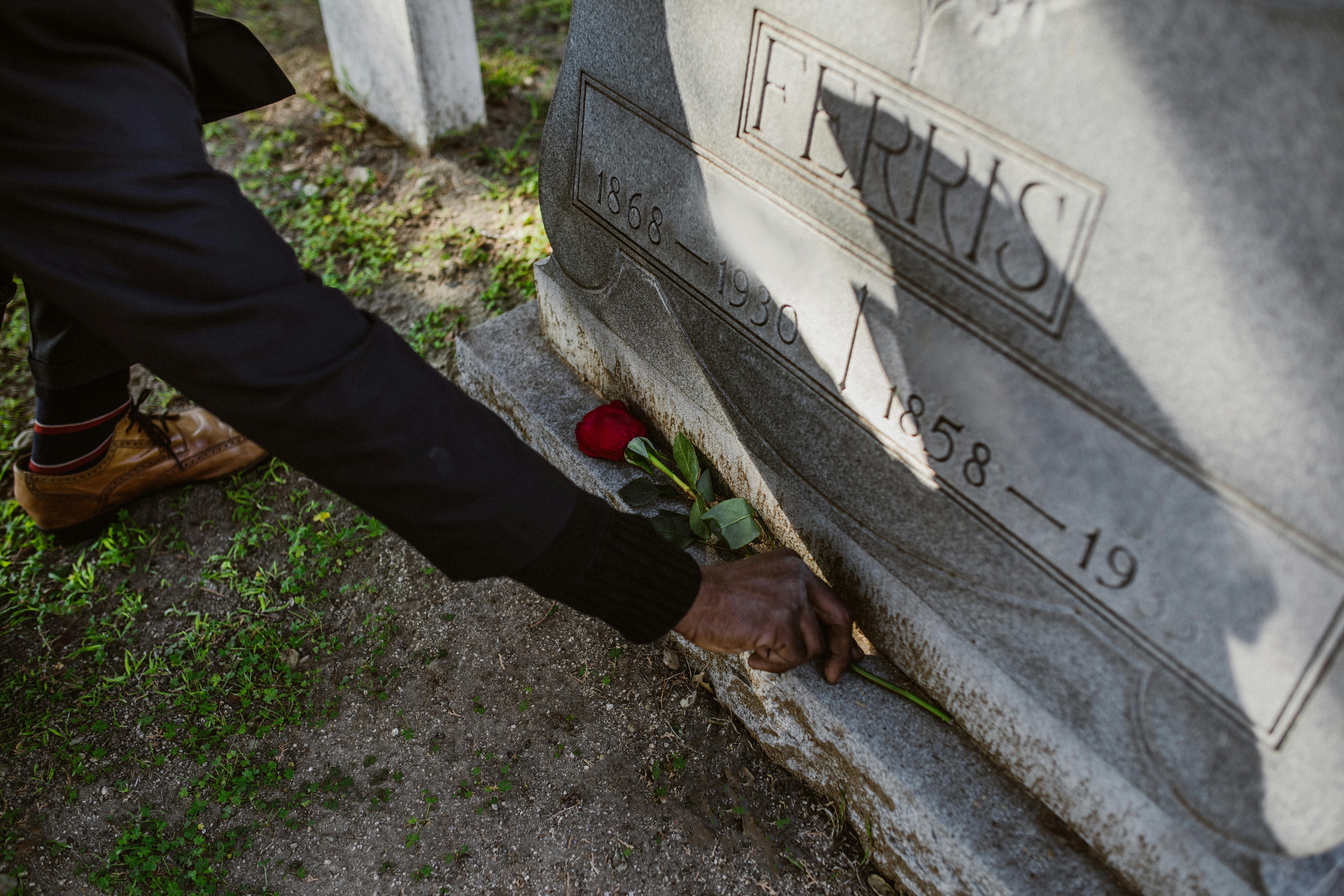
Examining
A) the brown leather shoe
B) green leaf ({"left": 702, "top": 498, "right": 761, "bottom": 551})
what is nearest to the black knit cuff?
green leaf ({"left": 702, "top": 498, "right": 761, "bottom": 551})

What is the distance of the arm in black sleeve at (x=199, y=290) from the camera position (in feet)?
3.97

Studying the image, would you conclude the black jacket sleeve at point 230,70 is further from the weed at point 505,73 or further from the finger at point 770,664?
the weed at point 505,73

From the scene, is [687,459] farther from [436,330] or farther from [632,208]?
[436,330]

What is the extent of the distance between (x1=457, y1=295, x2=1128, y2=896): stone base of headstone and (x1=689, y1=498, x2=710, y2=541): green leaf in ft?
0.20

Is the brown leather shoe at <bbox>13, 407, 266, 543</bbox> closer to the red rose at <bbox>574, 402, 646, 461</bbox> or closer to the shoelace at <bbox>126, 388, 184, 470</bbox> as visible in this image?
the shoelace at <bbox>126, 388, 184, 470</bbox>

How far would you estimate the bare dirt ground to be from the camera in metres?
1.92

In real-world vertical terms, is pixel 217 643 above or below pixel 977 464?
below

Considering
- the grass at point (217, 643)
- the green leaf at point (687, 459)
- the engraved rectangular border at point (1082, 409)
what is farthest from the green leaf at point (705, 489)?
the grass at point (217, 643)

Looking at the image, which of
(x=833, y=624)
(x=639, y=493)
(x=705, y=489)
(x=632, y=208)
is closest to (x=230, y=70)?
(x=632, y=208)

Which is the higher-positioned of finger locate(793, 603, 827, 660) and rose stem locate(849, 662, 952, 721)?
finger locate(793, 603, 827, 660)

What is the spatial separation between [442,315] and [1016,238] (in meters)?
2.30

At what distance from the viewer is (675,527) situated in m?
2.08

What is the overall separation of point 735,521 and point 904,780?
630mm

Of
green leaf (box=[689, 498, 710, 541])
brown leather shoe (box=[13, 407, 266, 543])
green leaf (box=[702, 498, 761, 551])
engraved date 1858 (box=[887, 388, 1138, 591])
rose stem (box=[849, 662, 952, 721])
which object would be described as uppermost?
engraved date 1858 (box=[887, 388, 1138, 591])
